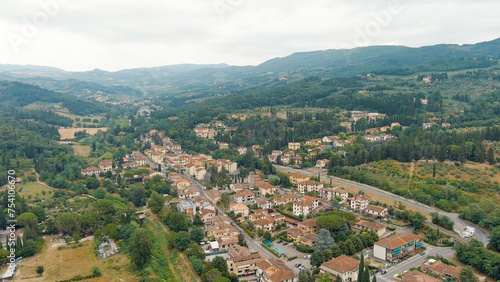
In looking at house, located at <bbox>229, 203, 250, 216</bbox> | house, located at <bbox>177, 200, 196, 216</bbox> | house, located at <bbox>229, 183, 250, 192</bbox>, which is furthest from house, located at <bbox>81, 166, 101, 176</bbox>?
house, located at <bbox>229, 203, 250, 216</bbox>

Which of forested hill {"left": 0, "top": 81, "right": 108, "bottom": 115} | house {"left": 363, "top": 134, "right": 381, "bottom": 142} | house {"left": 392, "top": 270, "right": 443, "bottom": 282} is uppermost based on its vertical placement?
forested hill {"left": 0, "top": 81, "right": 108, "bottom": 115}

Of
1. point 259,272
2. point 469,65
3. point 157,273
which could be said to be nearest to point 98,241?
point 157,273

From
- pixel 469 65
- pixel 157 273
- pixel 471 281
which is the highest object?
pixel 469 65

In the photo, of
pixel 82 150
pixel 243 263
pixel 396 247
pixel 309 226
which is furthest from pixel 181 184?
pixel 82 150

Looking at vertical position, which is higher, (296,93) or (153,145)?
(296,93)

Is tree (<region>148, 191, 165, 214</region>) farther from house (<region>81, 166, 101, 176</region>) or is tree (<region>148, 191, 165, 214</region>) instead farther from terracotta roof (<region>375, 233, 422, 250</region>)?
terracotta roof (<region>375, 233, 422, 250</region>)

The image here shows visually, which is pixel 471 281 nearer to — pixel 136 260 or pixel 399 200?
pixel 399 200

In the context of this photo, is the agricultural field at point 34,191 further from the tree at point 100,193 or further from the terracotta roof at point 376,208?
the terracotta roof at point 376,208
